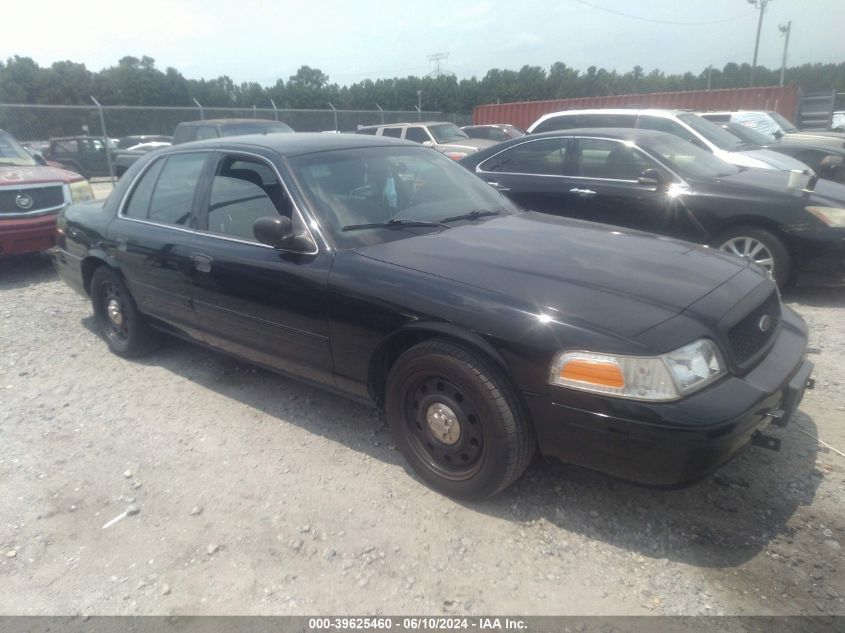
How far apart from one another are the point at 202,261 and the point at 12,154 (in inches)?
233

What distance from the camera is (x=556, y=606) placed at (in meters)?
2.25

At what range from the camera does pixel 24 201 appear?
22.5 feet

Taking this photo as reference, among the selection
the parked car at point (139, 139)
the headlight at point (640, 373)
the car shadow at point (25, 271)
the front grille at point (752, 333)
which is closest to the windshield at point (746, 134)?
the front grille at point (752, 333)

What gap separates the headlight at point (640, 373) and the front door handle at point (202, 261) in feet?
7.35

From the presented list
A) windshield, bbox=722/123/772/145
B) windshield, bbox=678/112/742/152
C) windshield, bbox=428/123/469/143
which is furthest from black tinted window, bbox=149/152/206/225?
windshield, bbox=428/123/469/143

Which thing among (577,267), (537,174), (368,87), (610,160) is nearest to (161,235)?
(577,267)

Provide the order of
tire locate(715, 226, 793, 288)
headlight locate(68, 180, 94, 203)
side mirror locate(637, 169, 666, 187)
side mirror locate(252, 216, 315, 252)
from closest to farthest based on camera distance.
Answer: side mirror locate(252, 216, 315, 252) → tire locate(715, 226, 793, 288) → side mirror locate(637, 169, 666, 187) → headlight locate(68, 180, 94, 203)

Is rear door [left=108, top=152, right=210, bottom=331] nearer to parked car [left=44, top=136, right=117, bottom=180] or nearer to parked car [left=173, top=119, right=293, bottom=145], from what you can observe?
parked car [left=173, top=119, right=293, bottom=145]

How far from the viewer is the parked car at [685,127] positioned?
284 inches

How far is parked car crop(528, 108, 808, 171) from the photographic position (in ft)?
23.7

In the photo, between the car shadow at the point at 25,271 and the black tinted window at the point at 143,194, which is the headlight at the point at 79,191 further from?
the black tinted window at the point at 143,194

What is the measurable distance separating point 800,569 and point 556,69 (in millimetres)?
59947

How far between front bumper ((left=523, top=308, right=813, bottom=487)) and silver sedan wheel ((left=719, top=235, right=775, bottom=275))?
3.30 meters

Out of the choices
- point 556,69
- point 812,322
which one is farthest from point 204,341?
point 556,69
